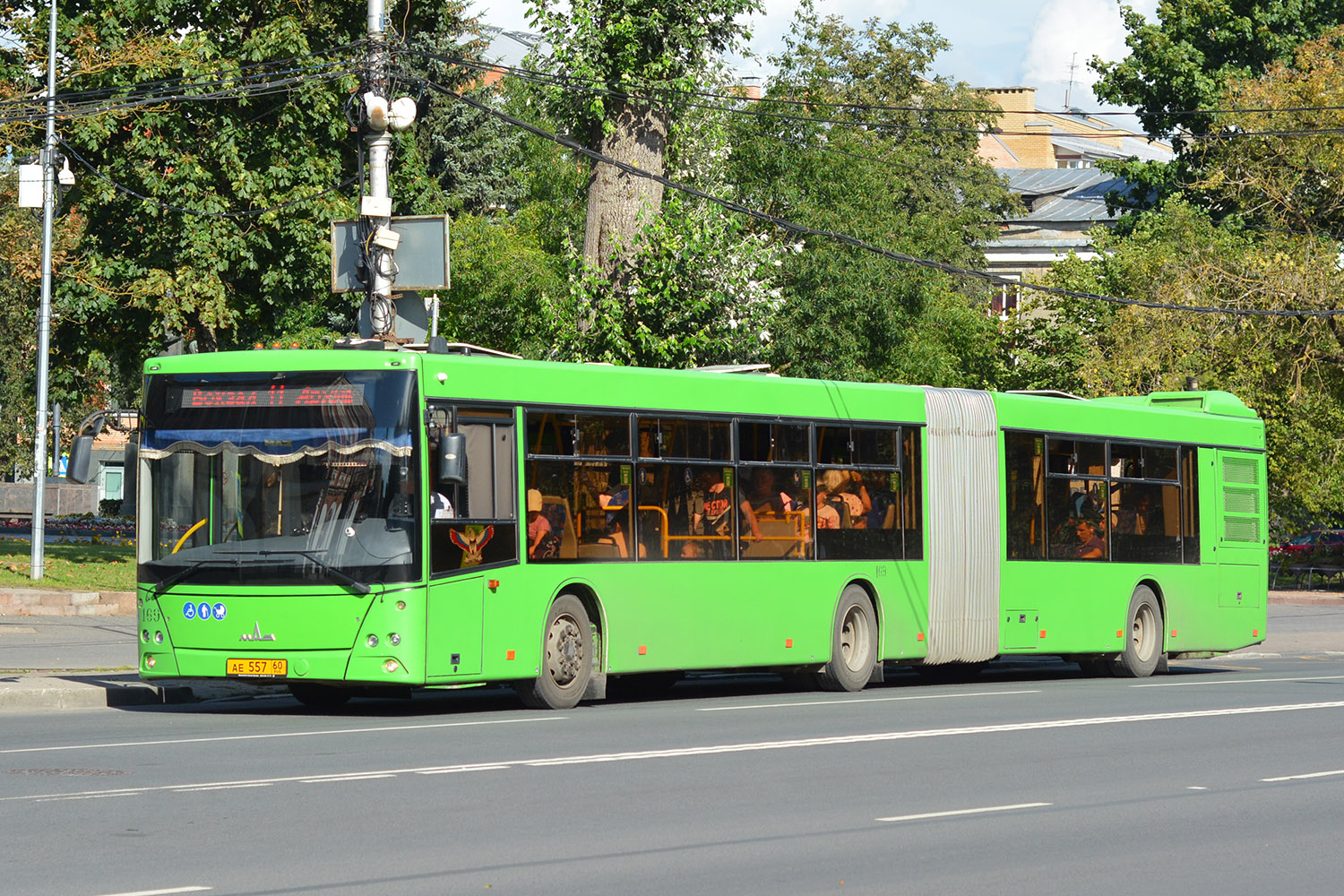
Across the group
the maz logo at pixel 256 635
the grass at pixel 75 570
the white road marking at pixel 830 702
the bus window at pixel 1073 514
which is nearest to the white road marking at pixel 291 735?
the maz logo at pixel 256 635

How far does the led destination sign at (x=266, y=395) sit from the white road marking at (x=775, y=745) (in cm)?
403

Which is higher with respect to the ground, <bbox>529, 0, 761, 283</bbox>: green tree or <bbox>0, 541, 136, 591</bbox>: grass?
<bbox>529, 0, 761, 283</bbox>: green tree

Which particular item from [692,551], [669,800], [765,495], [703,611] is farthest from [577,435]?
[669,800]

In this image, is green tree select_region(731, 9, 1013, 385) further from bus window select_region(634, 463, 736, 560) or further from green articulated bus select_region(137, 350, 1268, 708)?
bus window select_region(634, 463, 736, 560)

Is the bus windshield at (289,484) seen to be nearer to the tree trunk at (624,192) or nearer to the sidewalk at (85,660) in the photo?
the sidewalk at (85,660)

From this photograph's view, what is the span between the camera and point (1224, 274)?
42.0 metres

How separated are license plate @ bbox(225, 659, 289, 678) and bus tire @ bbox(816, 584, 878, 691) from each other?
635 centimetres

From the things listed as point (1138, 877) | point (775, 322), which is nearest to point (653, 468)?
point (1138, 877)

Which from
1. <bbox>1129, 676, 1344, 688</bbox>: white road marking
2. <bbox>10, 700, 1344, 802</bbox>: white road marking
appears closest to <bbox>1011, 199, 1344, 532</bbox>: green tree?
<bbox>1129, 676, 1344, 688</bbox>: white road marking

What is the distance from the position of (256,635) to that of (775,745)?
4.27m

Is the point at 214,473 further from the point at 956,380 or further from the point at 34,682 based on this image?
the point at 956,380

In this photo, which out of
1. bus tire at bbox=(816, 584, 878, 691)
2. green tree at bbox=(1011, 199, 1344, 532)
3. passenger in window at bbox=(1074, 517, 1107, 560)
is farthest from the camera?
green tree at bbox=(1011, 199, 1344, 532)

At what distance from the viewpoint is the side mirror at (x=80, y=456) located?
1455 centimetres

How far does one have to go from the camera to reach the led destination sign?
1478 centimetres
